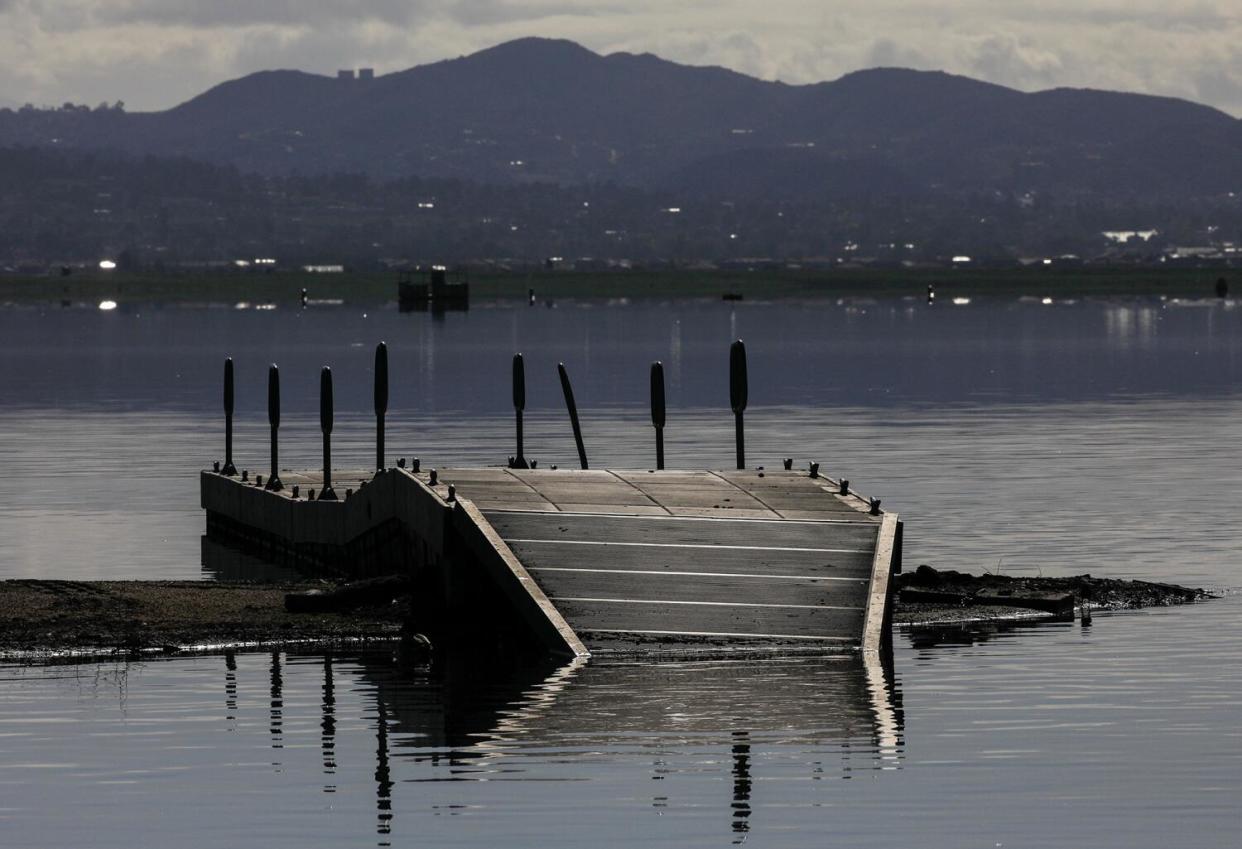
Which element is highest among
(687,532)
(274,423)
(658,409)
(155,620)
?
(658,409)

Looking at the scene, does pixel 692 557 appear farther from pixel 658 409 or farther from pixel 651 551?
pixel 658 409

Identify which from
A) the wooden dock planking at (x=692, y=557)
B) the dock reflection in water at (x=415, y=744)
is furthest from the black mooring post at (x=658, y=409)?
the dock reflection in water at (x=415, y=744)

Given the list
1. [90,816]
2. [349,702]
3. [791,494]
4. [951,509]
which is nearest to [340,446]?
[951,509]

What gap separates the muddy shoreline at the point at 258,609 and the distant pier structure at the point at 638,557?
44.7 inches

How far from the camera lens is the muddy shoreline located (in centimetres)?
3188

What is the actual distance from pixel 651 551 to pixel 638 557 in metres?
0.30

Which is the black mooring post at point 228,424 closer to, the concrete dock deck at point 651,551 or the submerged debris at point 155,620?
the concrete dock deck at point 651,551

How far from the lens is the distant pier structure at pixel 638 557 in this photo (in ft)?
99.8

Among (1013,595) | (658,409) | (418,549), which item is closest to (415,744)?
(418,549)

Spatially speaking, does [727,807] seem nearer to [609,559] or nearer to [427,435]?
[609,559]

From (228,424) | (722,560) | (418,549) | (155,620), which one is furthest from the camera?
(228,424)

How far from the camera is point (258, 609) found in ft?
113

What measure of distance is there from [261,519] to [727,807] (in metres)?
26.8

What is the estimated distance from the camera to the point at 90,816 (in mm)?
21875
